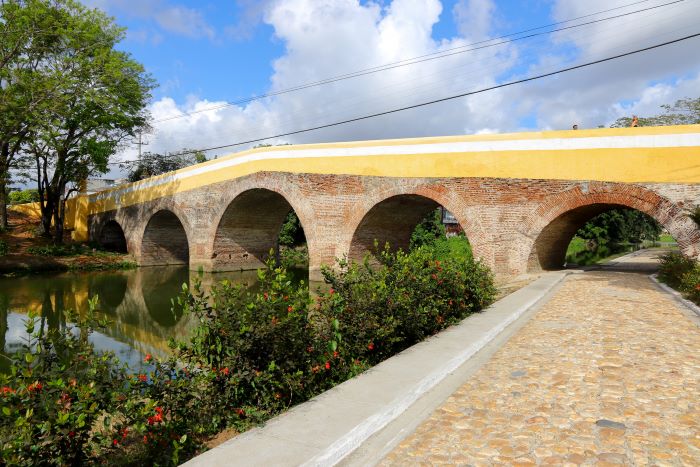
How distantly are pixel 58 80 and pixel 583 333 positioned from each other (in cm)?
1792

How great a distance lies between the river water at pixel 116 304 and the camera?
888cm

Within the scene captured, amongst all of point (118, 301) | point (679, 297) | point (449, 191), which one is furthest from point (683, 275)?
point (118, 301)

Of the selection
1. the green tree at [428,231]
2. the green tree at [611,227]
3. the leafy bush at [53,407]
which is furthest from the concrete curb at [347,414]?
the green tree at [611,227]

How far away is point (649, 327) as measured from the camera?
6.04 meters

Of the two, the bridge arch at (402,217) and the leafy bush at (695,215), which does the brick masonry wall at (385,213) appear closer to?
the bridge arch at (402,217)

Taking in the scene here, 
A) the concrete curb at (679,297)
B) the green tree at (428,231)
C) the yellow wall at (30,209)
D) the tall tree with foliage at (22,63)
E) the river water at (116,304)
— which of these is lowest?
the river water at (116,304)

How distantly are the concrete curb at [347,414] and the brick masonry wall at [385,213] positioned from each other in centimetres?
521

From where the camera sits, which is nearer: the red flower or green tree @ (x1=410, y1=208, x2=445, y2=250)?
the red flower

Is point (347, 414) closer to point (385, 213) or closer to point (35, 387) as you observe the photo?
point (35, 387)

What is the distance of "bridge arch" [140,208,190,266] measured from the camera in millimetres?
23656

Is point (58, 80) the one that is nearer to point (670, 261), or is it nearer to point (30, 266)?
point (30, 266)

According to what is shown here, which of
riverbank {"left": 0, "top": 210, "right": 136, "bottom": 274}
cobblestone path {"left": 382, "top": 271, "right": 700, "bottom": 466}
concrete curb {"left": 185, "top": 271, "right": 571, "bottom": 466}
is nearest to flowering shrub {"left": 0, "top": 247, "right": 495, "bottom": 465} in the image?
concrete curb {"left": 185, "top": 271, "right": 571, "bottom": 466}

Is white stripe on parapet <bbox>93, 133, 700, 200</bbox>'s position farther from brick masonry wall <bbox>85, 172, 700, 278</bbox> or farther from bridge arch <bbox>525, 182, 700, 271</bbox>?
bridge arch <bbox>525, 182, 700, 271</bbox>

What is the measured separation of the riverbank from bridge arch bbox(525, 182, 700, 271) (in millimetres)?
18404
